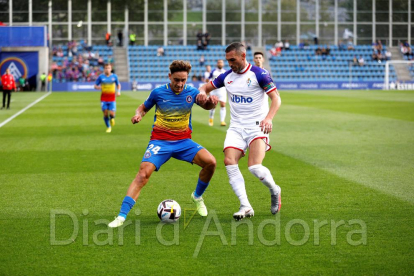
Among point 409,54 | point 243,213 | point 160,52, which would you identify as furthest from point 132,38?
point 243,213

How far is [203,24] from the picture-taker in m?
65.5

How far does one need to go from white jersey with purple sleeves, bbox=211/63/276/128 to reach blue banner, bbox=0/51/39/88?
5081cm

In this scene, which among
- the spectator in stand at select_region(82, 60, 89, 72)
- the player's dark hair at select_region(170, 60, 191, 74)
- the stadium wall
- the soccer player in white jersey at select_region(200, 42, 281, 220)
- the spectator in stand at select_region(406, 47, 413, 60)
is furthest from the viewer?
the spectator in stand at select_region(406, 47, 413, 60)

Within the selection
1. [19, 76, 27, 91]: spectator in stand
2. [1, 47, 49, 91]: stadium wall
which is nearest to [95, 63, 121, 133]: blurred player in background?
[19, 76, 27, 91]: spectator in stand

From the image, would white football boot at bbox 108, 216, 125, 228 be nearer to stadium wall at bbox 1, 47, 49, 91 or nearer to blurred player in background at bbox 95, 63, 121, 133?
blurred player in background at bbox 95, 63, 121, 133

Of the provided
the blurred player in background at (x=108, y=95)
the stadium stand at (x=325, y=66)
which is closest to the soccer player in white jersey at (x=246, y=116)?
the blurred player in background at (x=108, y=95)

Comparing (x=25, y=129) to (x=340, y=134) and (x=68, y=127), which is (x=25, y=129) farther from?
(x=340, y=134)

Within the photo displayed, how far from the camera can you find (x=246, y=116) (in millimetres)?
8320

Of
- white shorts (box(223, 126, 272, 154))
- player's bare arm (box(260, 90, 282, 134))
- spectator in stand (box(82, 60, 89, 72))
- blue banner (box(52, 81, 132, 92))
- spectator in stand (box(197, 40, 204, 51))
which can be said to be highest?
spectator in stand (box(197, 40, 204, 51))

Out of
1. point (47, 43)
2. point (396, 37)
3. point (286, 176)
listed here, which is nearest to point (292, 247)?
point (286, 176)

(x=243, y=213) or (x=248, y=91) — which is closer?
(x=243, y=213)

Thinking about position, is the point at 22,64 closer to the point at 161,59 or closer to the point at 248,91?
the point at 161,59

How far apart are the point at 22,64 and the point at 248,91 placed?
2025 inches

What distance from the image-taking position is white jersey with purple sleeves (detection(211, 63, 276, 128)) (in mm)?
8164
